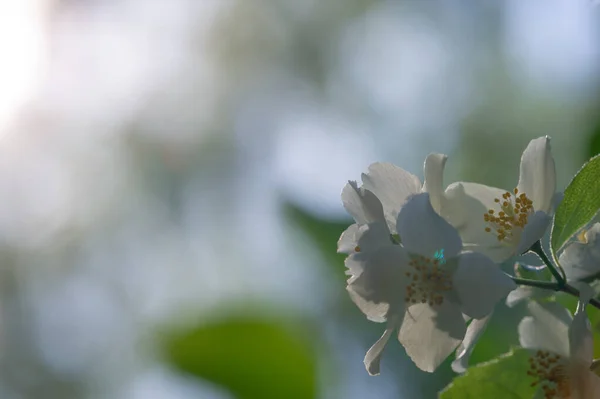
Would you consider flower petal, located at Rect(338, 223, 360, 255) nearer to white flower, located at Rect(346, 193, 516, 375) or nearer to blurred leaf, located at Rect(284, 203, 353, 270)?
white flower, located at Rect(346, 193, 516, 375)

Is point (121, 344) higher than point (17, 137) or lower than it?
lower

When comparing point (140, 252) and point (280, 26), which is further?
point (280, 26)

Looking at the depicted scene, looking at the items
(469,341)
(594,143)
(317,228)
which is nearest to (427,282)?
(469,341)

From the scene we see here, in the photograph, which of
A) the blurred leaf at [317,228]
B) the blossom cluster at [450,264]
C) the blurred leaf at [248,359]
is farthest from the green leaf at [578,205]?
the blurred leaf at [317,228]

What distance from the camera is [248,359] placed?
3.91ft

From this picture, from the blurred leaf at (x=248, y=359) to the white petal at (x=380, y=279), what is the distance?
22.7 inches

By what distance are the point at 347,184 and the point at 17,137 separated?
4.93m

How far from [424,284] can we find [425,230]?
0.05 m

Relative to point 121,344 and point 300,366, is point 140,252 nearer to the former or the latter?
point 121,344

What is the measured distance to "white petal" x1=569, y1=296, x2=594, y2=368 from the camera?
0.58 metres

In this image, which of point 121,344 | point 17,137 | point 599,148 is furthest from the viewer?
point 17,137

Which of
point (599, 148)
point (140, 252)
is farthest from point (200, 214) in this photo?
point (599, 148)

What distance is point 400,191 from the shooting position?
0.69 meters

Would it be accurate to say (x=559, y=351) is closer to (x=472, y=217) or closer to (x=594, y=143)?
(x=472, y=217)
